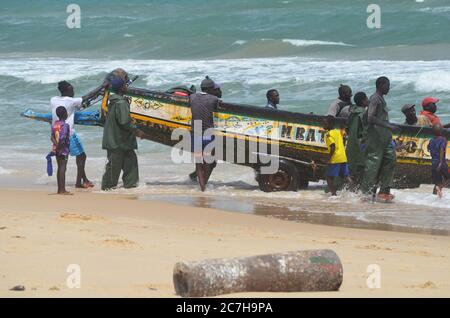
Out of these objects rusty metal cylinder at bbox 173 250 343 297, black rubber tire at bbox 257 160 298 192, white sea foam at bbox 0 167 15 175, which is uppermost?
rusty metal cylinder at bbox 173 250 343 297

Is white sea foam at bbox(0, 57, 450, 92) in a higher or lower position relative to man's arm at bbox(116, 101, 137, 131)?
lower

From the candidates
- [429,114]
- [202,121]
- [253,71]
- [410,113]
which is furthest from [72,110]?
[253,71]

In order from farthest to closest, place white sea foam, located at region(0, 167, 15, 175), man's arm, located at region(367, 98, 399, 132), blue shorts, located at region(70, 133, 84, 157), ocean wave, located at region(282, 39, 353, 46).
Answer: ocean wave, located at region(282, 39, 353, 46) < white sea foam, located at region(0, 167, 15, 175) < blue shorts, located at region(70, 133, 84, 157) < man's arm, located at region(367, 98, 399, 132)

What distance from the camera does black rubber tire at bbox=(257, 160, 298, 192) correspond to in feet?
42.3

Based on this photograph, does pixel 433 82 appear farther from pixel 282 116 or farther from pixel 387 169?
pixel 387 169

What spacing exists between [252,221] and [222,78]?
15.5 metres

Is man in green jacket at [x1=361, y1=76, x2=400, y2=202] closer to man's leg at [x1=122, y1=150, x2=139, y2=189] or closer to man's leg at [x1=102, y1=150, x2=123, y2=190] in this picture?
man's leg at [x1=122, y1=150, x2=139, y2=189]

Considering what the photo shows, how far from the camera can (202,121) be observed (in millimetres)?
12891

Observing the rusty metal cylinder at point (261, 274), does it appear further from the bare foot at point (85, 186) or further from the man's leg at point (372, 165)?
the bare foot at point (85, 186)

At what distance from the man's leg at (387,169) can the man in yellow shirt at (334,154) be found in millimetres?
492

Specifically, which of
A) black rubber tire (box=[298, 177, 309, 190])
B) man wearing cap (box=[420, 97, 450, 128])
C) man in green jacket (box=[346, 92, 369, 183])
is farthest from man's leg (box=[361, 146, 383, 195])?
black rubber tire (box=[298, 177, 309, 190])
